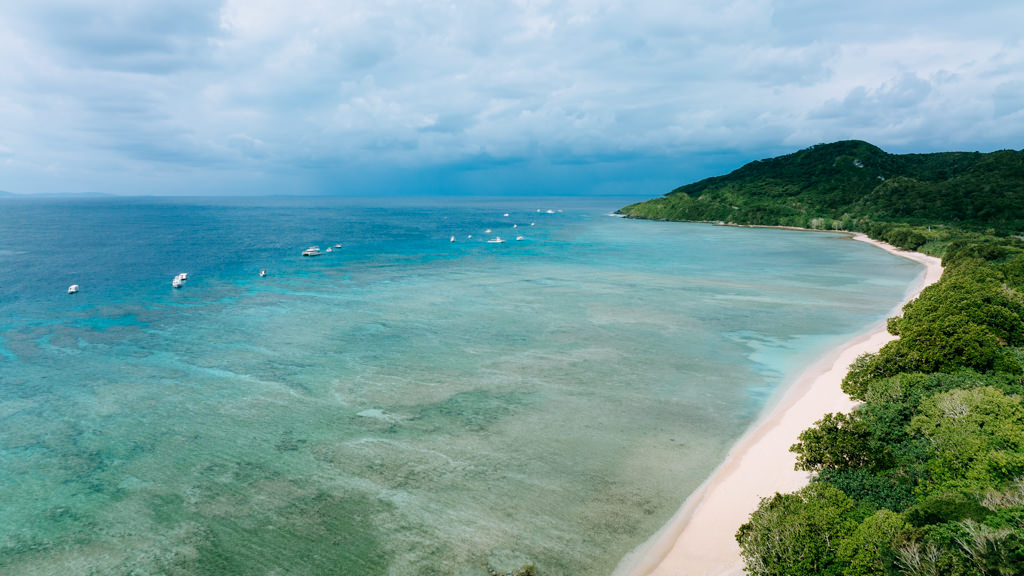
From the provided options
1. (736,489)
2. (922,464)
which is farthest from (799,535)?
(922,464)

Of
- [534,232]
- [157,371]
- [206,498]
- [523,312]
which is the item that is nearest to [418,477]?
[206,498]

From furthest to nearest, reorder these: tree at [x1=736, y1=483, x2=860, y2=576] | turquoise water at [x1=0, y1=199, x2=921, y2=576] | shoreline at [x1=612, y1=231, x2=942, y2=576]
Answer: turquoise water at [x1=0, y1=199, x2=921, y2=576], shoreline at [x1=612, y1=231, x2=942, y2=576], tree at [x1=736, y1=483, x2=860, y2=576]

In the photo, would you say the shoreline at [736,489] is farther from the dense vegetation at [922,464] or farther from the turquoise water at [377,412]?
the dense vegetation at [922,464]

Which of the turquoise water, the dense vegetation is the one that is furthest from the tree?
the turquoise water

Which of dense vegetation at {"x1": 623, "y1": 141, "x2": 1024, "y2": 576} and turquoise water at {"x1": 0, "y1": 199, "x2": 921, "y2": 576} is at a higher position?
dense vegetation at {"x1": 623, "y1": 141, "x2": 1024, "y2": 576}

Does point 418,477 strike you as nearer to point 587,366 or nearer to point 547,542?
point 547,542

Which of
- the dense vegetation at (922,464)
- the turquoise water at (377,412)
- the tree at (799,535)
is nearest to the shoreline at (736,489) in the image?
the turquoise water at (377,412)

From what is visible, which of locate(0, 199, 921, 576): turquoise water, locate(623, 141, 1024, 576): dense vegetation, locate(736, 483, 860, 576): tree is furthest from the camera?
locate(0, 199, 921, 576): turquoise water

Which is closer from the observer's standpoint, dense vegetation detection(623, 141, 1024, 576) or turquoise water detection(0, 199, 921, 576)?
dense vegetation detection(623, 141, 1024, 576)

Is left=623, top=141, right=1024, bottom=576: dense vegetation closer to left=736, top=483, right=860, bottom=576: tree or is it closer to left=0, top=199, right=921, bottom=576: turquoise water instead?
left=736, top=483, right=860, bottom=576: tree
